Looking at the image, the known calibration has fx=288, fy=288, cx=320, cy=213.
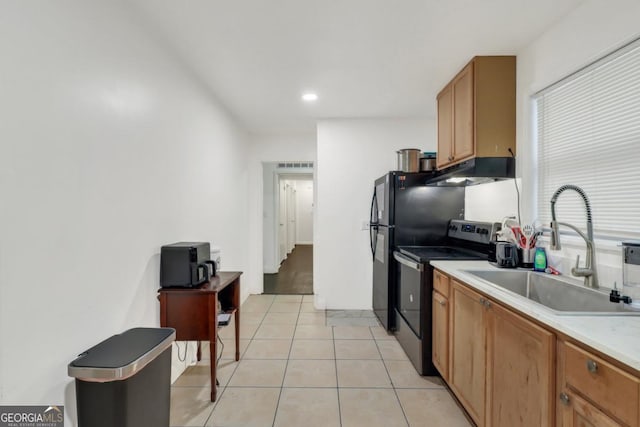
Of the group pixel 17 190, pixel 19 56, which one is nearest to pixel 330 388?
pixel 17 190

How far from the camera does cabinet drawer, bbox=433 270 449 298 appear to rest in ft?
6.61

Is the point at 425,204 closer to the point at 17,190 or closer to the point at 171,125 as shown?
the point at 171,125

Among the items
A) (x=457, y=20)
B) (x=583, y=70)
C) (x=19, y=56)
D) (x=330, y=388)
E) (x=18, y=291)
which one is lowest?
(x=330, y=388)

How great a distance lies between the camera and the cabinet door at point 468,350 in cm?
158

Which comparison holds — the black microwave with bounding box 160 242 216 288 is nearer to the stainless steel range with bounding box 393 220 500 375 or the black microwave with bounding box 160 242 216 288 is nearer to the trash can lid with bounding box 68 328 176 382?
the trash can lid with bounding box 68 328 176 382

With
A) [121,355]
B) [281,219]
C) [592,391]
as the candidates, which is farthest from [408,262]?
[281,219]

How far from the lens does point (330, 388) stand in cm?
216

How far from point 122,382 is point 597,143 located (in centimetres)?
262

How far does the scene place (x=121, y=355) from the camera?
126cm

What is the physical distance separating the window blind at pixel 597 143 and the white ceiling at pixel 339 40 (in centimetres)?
47

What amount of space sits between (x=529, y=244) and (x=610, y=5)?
1.34 m

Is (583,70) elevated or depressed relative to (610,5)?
depressed

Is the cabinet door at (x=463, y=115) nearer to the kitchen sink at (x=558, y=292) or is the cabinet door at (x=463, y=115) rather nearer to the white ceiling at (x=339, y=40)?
the white ceiling at (x=339, y=40)

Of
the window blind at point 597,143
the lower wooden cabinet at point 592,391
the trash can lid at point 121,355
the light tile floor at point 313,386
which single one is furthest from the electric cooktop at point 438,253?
the trash can lid at point 121,355
